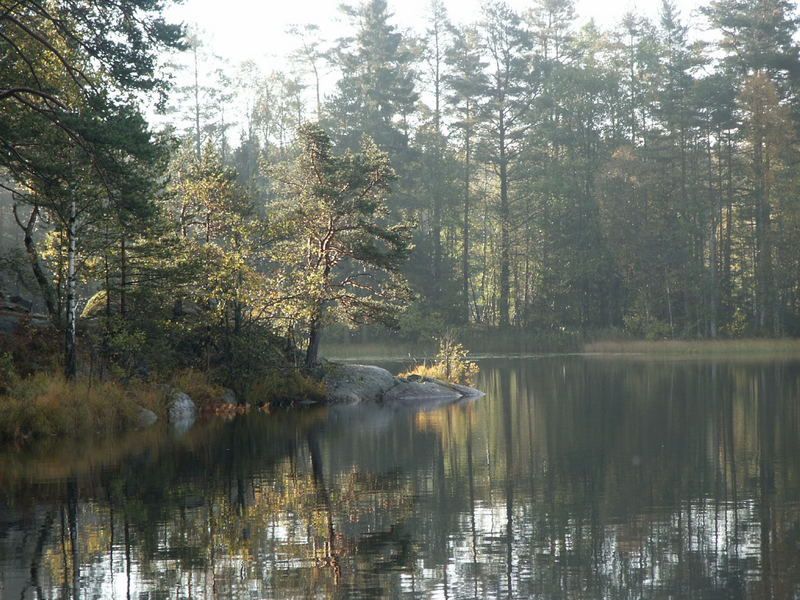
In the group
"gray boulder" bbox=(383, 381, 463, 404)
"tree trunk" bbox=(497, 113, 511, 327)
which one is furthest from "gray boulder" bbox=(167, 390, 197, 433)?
"tree trunk" bbox=(497, 113, 511, 327)

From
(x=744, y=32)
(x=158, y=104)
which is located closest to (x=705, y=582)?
(x=158, y=104)

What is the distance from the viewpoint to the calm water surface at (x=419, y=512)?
7.14 meters

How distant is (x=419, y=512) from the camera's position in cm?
984

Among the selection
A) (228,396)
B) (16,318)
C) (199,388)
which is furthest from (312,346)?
(16,318)

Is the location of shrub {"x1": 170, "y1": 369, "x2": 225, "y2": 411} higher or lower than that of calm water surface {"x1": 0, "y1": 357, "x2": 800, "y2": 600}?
higher

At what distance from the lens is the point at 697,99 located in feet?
167

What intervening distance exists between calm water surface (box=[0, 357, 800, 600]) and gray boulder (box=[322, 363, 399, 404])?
8.14 meters

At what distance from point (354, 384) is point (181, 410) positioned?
686cm

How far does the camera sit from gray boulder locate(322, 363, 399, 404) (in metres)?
27.3

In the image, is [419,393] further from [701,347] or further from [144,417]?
[701,347]

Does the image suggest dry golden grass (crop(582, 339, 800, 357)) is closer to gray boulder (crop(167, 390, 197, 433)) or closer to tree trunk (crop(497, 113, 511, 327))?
tree trunk (crop(497, 113, 511, 327))

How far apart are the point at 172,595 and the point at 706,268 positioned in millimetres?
49748

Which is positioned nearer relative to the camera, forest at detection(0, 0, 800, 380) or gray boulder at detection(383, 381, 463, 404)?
gray boulder at detection(383, 381, 463, 404)

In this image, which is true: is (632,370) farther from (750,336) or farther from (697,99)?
(697,99)
